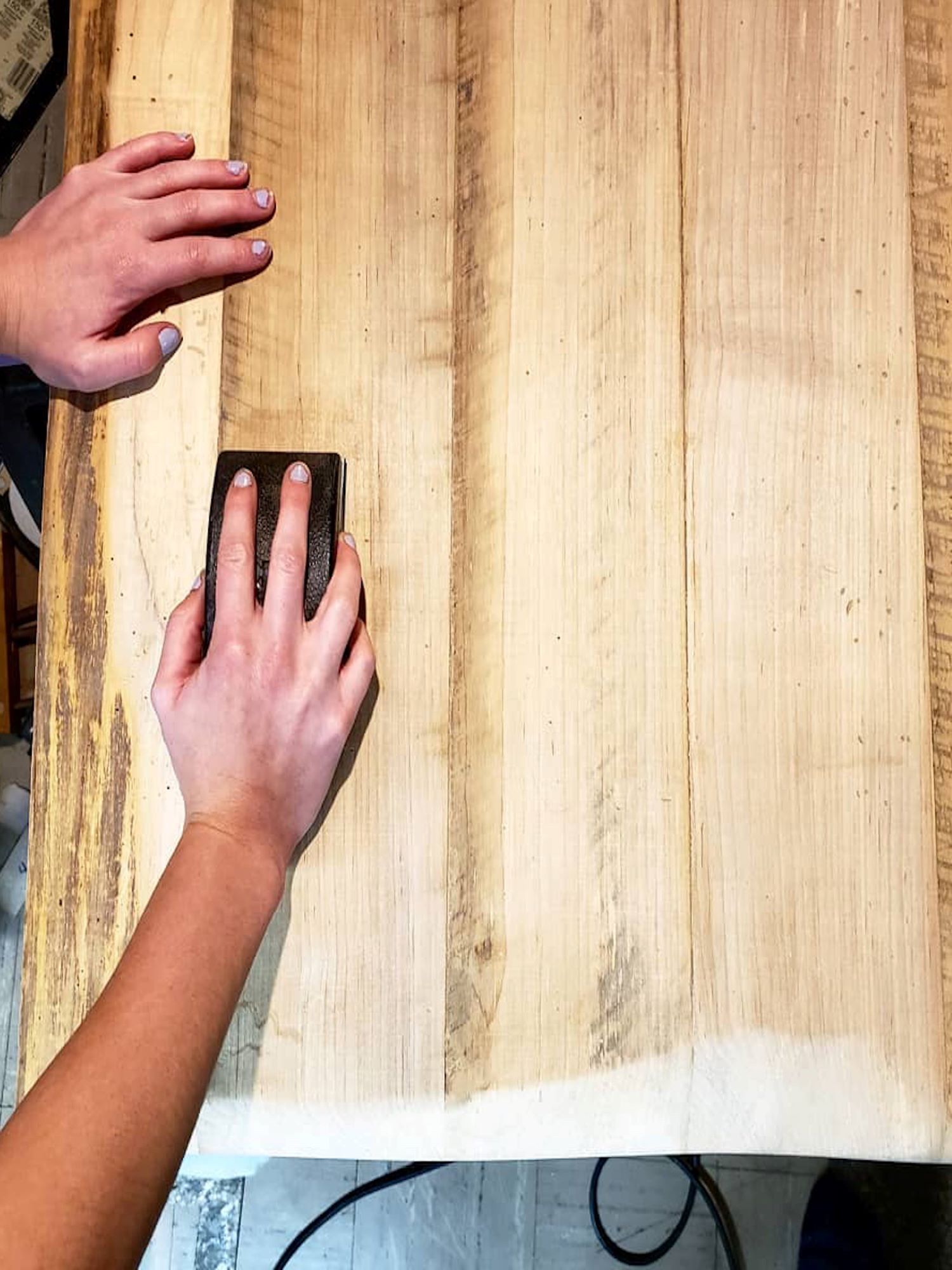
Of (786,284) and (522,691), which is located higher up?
(786,284)

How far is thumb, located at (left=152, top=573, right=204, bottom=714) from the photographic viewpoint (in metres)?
0.58

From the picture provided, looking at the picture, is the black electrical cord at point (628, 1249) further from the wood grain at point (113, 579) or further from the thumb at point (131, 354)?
the thumb at point (131, 354)

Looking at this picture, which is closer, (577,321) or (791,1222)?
(577,321)

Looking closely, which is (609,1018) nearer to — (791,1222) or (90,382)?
(90,382)

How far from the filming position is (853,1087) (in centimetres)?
58

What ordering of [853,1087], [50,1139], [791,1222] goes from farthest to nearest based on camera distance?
[791,1222], [853,1087], [50,1139]

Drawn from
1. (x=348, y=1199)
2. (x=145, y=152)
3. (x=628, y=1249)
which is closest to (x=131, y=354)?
(x=145, y=152)

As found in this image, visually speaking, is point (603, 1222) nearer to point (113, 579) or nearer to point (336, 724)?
point (336, 724)

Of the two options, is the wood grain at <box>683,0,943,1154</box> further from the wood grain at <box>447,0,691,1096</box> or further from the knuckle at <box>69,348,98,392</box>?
the knuckle at <box>69,348,98,392</box>

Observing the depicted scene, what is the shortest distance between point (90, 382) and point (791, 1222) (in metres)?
1.18

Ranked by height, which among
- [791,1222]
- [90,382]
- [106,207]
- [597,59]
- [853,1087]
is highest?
[597,59]

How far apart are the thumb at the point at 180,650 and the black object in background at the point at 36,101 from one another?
2.95 feet

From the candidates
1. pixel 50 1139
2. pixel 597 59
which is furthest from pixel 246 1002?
pixel 597 59

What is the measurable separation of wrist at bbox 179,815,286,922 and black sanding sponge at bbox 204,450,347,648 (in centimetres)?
12
